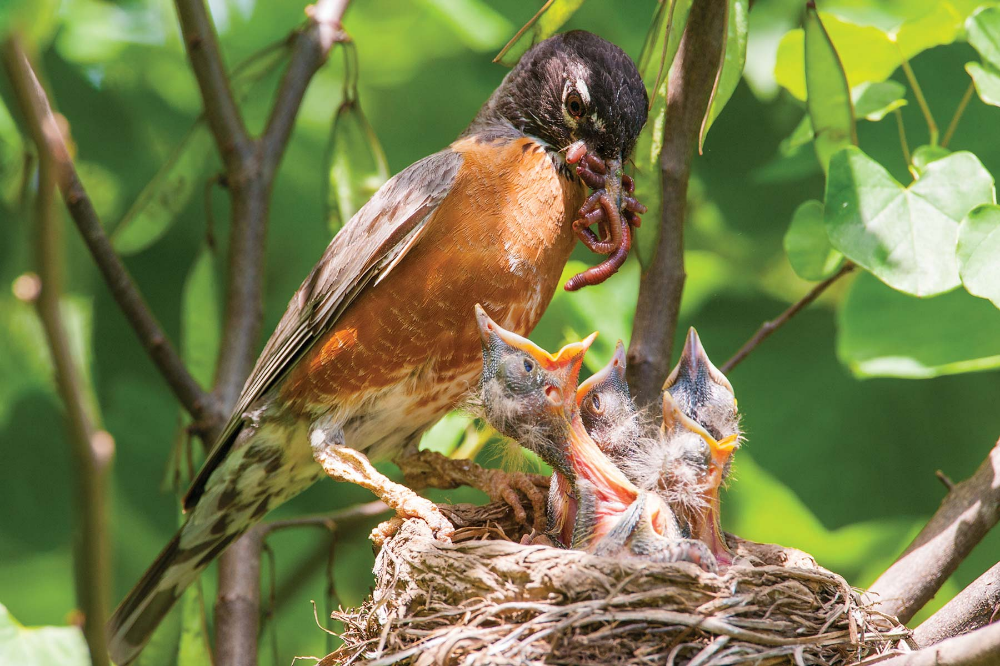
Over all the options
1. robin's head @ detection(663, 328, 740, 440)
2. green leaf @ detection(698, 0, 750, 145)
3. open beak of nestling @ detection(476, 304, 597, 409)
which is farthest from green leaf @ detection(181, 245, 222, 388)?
green leaf @ detection(698, 0, 750, 145)

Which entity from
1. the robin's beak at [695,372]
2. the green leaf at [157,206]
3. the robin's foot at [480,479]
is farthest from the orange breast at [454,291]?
the green leaf at [157,206]

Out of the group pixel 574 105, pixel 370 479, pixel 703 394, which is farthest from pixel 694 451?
pixel 574 105

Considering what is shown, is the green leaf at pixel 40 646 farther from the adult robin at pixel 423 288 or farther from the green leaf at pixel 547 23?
the green leaf at pixel 547 23

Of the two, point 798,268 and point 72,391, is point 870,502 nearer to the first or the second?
point 798,268

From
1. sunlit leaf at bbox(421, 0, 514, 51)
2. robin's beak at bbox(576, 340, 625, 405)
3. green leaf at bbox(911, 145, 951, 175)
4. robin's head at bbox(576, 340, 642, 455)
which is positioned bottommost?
robin's head at bbox(576, 340, 642, 455)

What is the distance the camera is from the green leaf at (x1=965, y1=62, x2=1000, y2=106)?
2.00 m

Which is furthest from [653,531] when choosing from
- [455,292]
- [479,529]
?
[455,292]

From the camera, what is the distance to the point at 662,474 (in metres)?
2.05

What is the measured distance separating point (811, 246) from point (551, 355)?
0.71m

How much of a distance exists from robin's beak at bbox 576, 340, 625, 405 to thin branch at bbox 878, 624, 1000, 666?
3.70ft

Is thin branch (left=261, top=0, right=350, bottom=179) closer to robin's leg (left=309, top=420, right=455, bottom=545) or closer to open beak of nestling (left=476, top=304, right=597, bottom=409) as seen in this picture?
robin's leg (left=309, top=420, right=455, bottom=545)

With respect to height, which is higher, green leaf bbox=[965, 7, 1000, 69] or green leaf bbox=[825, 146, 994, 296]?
green leaf bbox=[965, 7, 1000, 69]

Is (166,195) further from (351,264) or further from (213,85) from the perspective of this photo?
(351,264)

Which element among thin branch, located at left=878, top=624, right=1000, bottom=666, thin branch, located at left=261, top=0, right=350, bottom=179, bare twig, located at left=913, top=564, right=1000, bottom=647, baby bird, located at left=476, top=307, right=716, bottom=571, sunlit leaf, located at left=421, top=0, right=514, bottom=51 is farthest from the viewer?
sunlit leaf, located at left=421, top=0, right=514, bottom=51
